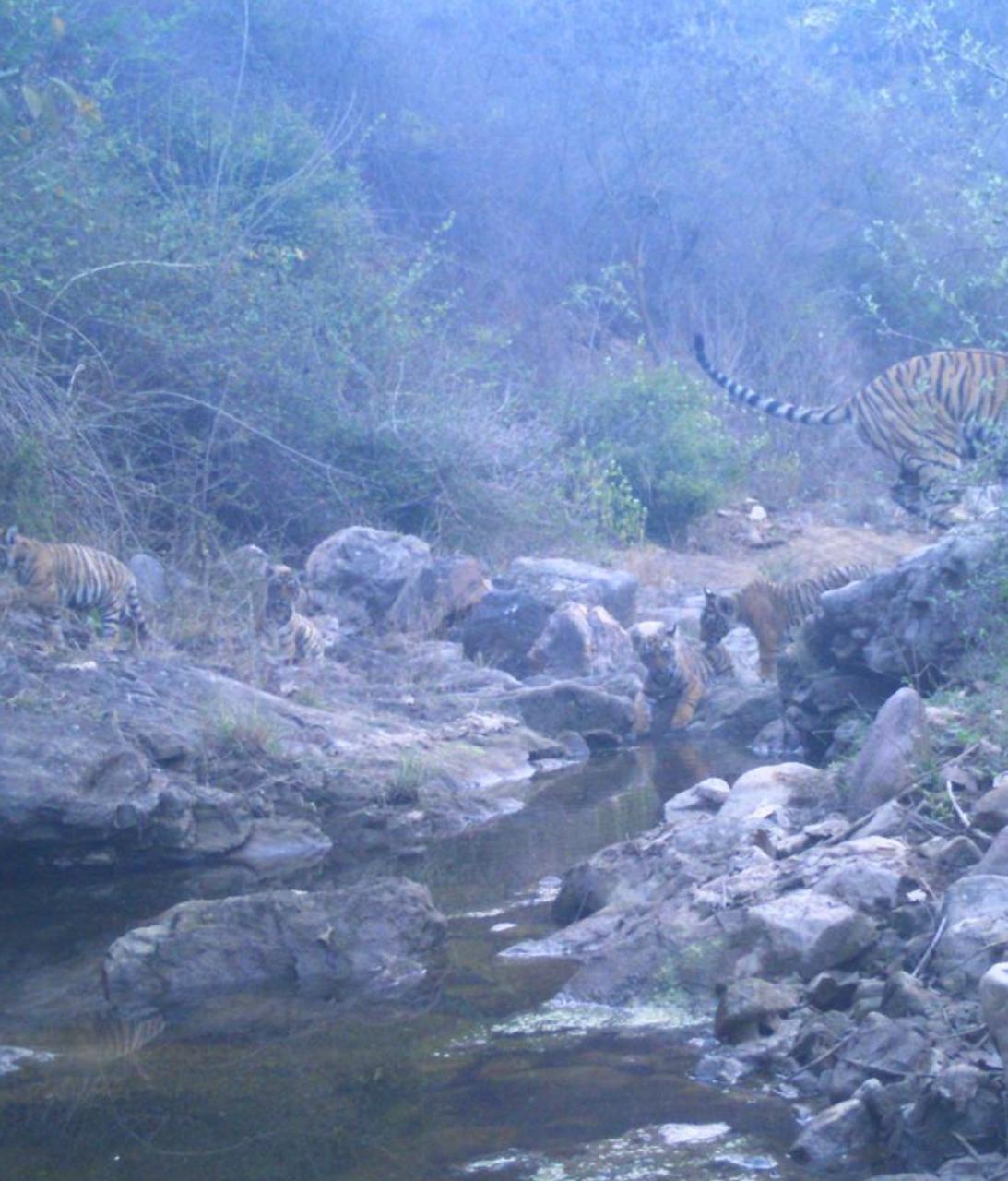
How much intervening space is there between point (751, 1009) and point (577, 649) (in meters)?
7.82

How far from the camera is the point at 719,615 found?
13.8 m

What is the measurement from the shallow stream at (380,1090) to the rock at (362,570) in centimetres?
677

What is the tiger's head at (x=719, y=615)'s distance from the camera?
13812mm

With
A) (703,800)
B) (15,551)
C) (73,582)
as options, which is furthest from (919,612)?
(15,551)

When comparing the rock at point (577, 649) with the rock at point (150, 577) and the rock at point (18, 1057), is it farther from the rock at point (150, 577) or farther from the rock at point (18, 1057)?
the rock at point (18, 1057)

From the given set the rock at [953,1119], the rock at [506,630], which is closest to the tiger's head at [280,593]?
Answer: the rock at [506,630]

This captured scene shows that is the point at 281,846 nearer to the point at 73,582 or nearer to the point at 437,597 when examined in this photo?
the point at 73,582

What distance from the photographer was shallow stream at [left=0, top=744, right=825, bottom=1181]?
457cm

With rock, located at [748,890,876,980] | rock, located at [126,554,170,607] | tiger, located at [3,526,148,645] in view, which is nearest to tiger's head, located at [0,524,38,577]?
tiger, located at [3,526,148,645]

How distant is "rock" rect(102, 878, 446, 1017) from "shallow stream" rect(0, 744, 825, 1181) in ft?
0.47

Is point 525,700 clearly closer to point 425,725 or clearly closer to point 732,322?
point 425,725

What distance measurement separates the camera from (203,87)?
19.5 m

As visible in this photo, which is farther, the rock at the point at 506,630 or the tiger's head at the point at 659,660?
the rock at the point at 506,630

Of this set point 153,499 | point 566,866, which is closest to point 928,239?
point 153,499
